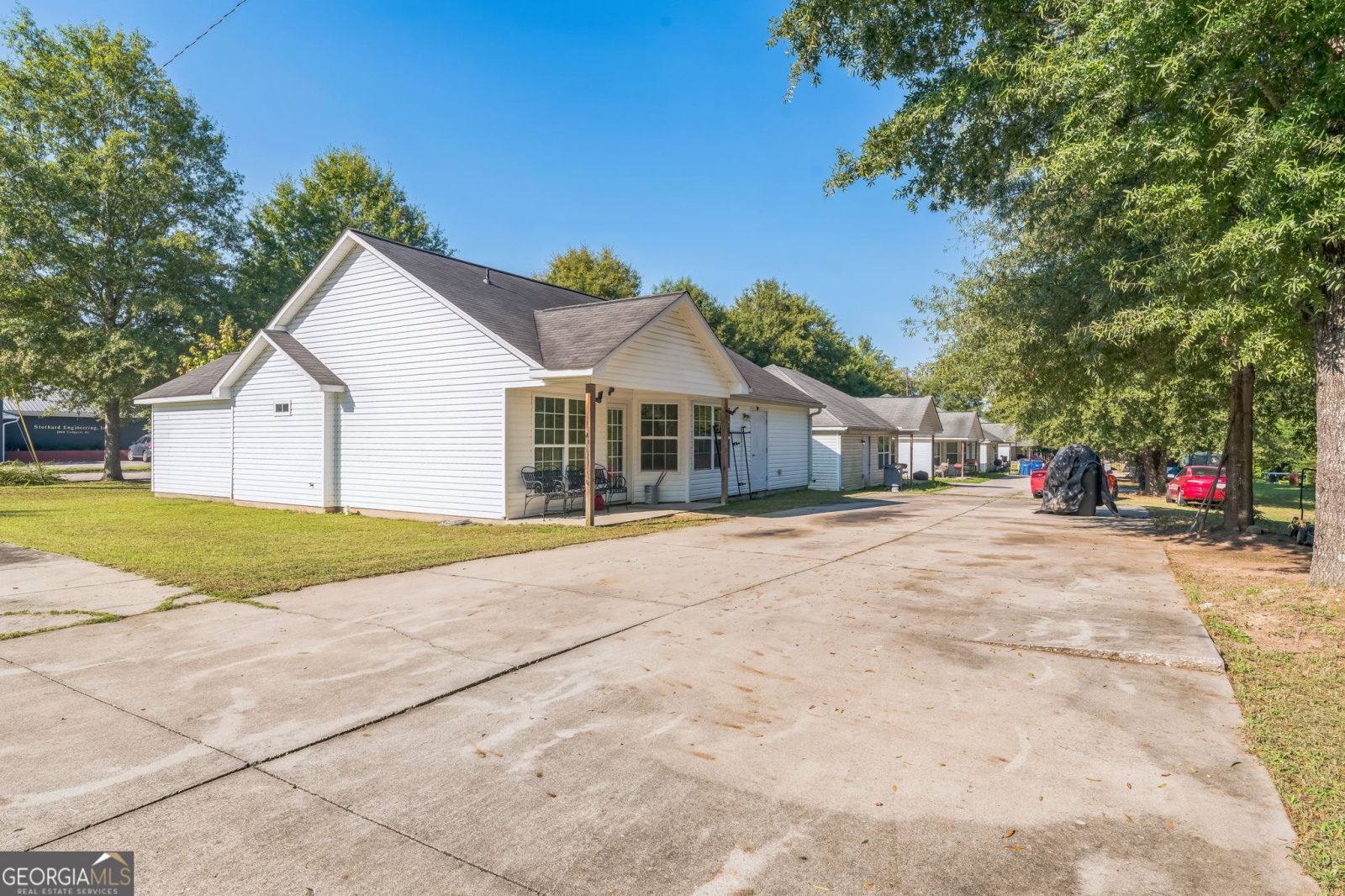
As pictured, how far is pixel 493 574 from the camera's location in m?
8.66

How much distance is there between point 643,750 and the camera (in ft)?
12.2

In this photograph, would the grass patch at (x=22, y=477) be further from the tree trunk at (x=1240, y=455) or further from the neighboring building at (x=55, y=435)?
the tree trunk at (x=1240, y=455)

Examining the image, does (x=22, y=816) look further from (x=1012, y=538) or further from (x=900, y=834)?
(x=1012, y=538)

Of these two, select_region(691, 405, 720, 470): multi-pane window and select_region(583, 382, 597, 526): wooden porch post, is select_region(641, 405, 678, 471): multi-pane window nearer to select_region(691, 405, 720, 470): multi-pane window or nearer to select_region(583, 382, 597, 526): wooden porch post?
select_region(691, 405, 720, 470): multi-pane window

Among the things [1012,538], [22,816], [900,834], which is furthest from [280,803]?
[1012,538]

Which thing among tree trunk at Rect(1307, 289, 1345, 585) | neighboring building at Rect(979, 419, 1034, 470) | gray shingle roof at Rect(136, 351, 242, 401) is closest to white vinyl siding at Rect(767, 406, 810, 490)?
tree trunk at Rect(1307, 289, 1345, 585)

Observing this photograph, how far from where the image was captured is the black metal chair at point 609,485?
1581 centimetres

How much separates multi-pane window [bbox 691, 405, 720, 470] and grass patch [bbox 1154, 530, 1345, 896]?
11.3m

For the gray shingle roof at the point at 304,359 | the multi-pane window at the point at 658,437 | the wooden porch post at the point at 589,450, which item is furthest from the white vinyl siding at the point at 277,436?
the multi-pane window at the point at 658,437

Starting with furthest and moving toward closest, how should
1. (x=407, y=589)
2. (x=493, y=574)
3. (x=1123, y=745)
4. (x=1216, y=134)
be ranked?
(x=493, y=574), (x=407, y=589), (x=1216, y=134), (x=1123, y=745)

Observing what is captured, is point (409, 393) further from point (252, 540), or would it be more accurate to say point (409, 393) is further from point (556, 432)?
point (252, 540)

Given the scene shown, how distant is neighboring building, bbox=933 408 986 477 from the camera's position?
4519 cm

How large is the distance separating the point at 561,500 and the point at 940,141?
10.5 m

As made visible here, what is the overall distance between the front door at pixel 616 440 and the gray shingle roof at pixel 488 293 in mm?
2763
